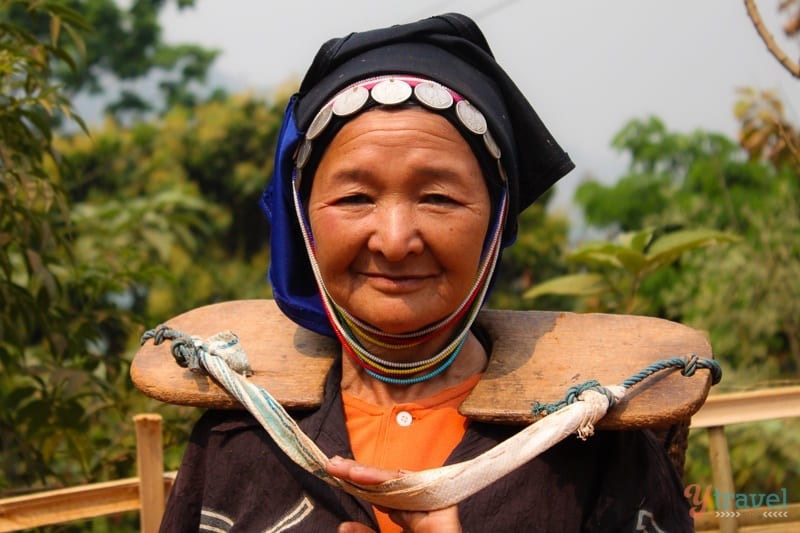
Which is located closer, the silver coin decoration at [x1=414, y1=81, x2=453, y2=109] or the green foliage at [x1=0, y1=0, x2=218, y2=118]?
the silver coin decoration at [x1=414, y1=81, x2=453, y2=109]

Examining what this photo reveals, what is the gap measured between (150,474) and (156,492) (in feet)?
0.17

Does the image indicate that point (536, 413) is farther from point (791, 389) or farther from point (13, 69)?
point (13, 69)

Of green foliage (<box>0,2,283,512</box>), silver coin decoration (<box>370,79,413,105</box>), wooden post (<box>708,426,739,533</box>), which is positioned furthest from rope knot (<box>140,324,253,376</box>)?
wooden post (<box>708,426,739,533</box>)

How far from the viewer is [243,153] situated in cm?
999

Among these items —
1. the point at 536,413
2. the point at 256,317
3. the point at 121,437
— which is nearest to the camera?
the point at 536,413

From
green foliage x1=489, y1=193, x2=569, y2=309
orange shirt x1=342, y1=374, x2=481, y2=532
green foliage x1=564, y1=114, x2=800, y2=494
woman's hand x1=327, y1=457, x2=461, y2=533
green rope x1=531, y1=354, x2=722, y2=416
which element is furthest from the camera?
green foliage x1=489, y1=193, x2=569, y2=309

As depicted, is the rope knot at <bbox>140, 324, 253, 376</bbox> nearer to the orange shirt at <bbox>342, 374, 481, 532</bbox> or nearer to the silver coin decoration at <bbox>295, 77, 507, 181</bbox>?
the orange shirt at <bbox>342, 374, 481, 532</bbox>

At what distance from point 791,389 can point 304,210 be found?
1408 millimetres

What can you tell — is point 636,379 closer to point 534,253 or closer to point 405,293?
point 405,293

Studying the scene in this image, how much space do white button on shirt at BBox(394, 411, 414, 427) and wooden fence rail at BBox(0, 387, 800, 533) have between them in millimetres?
811

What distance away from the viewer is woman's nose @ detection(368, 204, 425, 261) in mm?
1795

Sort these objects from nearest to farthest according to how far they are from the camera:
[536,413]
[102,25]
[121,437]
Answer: [536,413]
[121,437]
[102,25]

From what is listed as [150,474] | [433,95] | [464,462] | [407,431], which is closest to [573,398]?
[464,462]

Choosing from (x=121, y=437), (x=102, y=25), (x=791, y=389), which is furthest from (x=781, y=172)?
(x=102, y=25)
